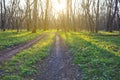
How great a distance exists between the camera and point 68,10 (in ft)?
206

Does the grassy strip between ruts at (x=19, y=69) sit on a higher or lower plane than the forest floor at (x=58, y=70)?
higher

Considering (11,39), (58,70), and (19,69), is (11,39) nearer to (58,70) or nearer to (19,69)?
(19,69)

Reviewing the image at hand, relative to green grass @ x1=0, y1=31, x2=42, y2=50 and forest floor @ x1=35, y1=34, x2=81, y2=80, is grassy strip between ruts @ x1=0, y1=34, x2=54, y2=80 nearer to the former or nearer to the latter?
forest floor @ x1=35, y1=34, x2=81, y2=80

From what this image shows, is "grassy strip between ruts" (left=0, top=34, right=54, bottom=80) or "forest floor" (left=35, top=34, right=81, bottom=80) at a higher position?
"grassy strip between ruts" (left=0, top=34, right=54, bottom=80)

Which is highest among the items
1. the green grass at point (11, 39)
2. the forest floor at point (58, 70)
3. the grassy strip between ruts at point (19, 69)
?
the green grass at point (11, 39)

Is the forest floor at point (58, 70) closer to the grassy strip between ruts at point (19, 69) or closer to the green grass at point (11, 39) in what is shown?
the grassy strip between ruts at point (19, 69)

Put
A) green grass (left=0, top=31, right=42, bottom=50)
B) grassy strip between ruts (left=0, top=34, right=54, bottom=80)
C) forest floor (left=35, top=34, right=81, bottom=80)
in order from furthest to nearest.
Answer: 1. green grass (left=0, top=31, right=42, bottom=50)
2. forest floor (left=35, top=34, right=81, bottom=80)
3. grassy strip between ruts (left=0, top=34, right=54, bottom=80)

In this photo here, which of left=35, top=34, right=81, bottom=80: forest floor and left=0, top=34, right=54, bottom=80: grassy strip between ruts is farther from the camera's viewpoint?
left=35, top=34, right=81, bottom=80: forest floor

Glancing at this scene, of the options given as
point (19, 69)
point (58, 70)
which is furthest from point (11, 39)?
point (58, 70)

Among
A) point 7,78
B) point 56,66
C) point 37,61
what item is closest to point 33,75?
point 7,78

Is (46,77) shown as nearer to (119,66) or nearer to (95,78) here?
(95,78)

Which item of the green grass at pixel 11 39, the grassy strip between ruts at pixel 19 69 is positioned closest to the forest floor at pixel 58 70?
the grassy strip between ruts at pixel 19 69

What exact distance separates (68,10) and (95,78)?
5392 centimetres

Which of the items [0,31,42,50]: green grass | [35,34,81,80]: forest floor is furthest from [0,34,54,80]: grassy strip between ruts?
[0,31,42,50]: green grass
